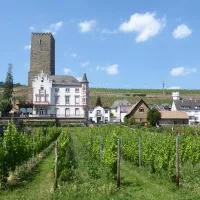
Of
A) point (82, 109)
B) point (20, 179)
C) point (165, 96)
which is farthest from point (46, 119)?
point (165, 96)

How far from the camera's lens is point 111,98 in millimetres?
139000

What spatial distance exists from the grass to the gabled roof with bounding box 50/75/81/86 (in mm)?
58112

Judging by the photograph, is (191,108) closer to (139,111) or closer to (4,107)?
(139,111)

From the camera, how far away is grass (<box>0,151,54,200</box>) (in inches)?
496

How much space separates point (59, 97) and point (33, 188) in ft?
202

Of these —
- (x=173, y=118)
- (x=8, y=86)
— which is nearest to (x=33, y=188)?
(x=173, y=118)

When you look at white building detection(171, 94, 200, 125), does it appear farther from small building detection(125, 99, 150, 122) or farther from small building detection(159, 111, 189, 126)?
small building detection(125, 99, 150, 122)

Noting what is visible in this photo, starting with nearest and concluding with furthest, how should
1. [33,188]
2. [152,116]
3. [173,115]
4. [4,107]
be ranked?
[33,188], [152,116], [4,107], [173,115]

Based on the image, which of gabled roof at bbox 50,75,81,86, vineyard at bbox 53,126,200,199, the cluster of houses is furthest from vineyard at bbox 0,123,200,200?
gabled roof at bbox 50,75,81,86

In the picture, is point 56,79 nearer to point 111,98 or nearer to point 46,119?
point 46,119

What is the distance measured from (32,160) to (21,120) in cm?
4272

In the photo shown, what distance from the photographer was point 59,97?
75125 millimetres

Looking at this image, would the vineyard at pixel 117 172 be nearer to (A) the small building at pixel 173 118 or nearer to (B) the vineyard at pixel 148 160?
(B) the vineyard at pixel 148 160

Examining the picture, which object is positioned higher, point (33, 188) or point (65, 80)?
point (65, 80)
